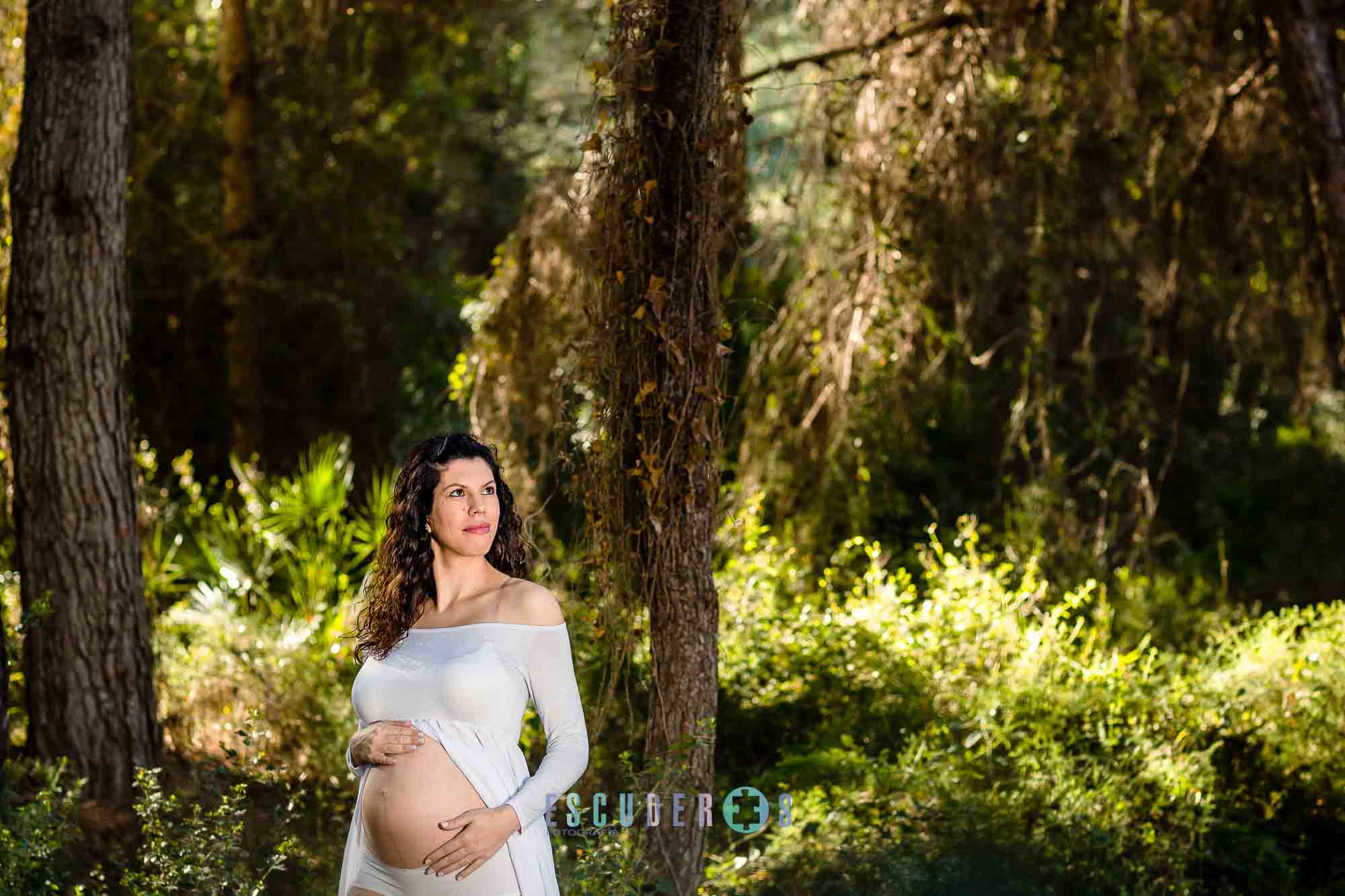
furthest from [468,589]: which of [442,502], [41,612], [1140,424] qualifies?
[1140,424]

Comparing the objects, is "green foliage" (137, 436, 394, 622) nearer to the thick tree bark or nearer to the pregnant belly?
the thick tree bark

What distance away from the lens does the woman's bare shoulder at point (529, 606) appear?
9.54 feet

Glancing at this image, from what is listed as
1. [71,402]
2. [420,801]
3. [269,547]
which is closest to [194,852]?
[420,801]

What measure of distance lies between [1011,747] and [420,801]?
12.4ft

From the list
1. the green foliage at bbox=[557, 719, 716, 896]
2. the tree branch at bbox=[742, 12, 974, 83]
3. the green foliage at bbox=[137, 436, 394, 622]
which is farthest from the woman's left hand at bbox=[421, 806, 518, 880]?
the tree branch at bbox=[742, 12, 974, 83]

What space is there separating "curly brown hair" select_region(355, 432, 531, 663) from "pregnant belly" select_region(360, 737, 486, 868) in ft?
0.89

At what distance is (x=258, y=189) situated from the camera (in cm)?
1199

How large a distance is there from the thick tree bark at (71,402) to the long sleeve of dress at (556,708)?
326 cm

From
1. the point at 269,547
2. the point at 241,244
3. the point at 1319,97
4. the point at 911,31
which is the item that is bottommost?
the point at 269,547

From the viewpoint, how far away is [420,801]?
2.79m

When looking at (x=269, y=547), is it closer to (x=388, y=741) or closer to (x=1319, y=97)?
(x=388, y=741)

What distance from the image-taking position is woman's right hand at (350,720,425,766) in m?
2.80

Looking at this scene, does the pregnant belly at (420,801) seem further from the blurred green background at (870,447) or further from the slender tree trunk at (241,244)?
the slender tree trunk at (241,244)

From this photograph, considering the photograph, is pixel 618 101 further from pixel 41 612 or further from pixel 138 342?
pixel 138 342
